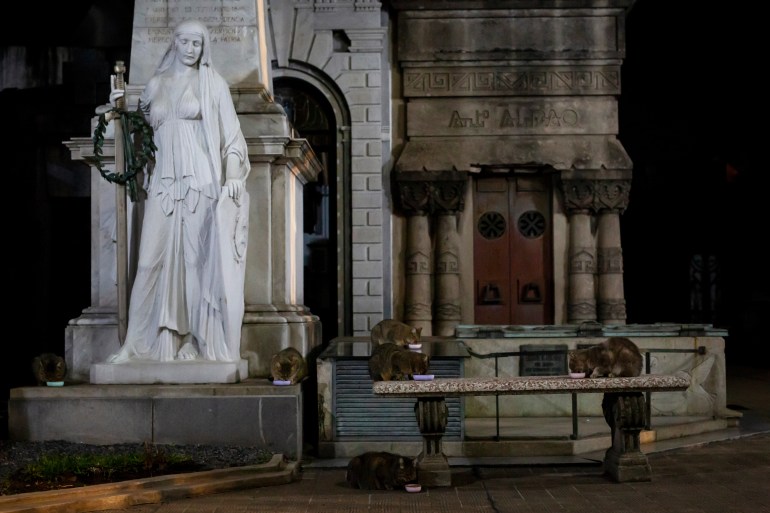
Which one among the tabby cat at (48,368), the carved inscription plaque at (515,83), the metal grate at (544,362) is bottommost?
the metal grate at (544,362)

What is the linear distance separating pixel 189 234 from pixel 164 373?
52.6 inches

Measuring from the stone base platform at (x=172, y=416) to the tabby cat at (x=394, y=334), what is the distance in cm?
178

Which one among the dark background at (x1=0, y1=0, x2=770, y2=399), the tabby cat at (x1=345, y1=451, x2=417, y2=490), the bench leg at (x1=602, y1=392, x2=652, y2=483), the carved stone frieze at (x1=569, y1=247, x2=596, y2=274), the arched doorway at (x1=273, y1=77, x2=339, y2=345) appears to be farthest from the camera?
the dark background at (x1=0, y1=0, x2=770, y2=399)

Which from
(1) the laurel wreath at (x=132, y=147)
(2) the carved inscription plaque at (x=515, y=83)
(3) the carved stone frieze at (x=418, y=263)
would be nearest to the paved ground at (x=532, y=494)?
(1) the laurel wreath at (x=132, y=147)

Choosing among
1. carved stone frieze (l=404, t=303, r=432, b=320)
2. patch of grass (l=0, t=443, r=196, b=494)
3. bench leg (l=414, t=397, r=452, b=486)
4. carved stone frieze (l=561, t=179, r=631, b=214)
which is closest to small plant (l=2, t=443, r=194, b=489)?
patch of grass (l=0, t=443, r=196, b=494)

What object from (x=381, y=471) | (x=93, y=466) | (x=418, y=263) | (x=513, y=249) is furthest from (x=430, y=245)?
(x=93, y=466)

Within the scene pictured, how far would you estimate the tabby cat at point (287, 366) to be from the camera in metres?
10.6

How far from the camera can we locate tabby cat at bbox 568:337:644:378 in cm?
973

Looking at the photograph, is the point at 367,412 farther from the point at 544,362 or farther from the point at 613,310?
the point at 613,310

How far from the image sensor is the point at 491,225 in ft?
66.5

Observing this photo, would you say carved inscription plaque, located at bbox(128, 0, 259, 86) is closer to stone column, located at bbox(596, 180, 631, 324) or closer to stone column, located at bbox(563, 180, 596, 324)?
stone column, located at bbox(563, 180, 596, 324)

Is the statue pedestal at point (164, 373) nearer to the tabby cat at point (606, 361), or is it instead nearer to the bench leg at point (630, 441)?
the tabby cat at point (606, 361)

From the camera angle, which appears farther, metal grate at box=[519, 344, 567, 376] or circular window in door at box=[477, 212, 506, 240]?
circular window in door at box=[477, 212, 506, 240]

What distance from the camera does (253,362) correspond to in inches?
452
